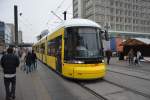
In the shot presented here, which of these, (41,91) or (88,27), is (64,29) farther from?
(41,91)

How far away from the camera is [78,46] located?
13.5 metres

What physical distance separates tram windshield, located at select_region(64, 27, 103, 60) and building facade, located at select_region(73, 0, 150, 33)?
246 ft

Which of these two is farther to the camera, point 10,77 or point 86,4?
point 86,4

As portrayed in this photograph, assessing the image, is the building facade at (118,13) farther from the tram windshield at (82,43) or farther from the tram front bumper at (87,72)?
the tram front bumper at (87,72)

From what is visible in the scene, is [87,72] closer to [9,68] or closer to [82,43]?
[82,43]

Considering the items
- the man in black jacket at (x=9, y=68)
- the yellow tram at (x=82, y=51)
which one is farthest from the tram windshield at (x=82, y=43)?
the man in black jacket at (x=9, y=68)

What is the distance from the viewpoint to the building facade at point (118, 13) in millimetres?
90625

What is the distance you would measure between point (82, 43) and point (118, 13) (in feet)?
283

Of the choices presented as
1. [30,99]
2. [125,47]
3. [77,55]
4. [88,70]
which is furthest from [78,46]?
[125,47]

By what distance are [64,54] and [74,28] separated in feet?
4.76

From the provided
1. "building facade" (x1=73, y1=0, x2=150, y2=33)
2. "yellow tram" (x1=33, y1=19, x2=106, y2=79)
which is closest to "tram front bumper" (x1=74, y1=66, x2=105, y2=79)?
"yellow tram" (x1=33, y1=19, x2=106, y2=79)

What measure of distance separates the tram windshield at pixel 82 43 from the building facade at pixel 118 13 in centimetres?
7486

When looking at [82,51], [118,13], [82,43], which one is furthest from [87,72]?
[118,13]

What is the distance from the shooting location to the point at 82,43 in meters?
13.4
